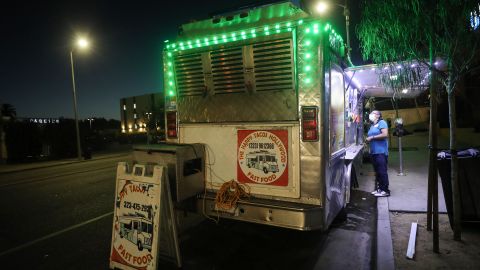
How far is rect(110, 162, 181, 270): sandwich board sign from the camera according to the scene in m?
3.90

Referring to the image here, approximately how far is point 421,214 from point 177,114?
4.45m

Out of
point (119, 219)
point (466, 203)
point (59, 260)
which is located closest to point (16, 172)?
point (59, 260)

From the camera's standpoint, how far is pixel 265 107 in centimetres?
451

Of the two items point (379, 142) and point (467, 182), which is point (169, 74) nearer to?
point (467, 182)

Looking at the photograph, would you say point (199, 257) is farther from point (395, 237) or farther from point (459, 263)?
point (459, 263)

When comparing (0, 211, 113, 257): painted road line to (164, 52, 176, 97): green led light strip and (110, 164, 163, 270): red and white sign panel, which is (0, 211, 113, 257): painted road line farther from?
(164, 52, 176, 97): green led light strip

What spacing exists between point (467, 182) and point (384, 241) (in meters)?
1.47

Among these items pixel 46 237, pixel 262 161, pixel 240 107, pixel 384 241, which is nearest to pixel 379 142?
pixel 384 241

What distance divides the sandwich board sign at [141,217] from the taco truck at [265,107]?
83cm

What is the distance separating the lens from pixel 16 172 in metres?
16.7

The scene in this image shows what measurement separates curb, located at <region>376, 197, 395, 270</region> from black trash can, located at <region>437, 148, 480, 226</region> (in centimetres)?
91

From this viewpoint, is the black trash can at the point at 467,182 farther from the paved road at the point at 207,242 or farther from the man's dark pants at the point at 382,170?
the man's dark pants at the point at 382,170

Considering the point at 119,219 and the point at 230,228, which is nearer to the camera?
the point at 119,219

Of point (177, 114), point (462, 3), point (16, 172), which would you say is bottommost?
point (16, 172)
